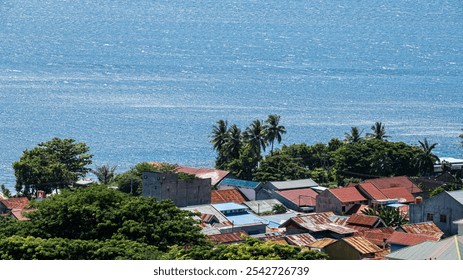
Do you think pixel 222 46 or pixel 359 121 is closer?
pixel 359 121

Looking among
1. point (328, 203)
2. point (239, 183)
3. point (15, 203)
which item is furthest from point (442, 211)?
point (15, 203)

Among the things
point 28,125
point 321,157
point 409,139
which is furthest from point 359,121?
point 321,157

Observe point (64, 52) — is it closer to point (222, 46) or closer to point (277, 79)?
point (222, 46)

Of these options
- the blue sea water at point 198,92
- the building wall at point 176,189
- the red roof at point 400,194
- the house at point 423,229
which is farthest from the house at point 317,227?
the blue sea water at point 198,92

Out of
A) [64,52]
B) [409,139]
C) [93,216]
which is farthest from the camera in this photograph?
[64,52]

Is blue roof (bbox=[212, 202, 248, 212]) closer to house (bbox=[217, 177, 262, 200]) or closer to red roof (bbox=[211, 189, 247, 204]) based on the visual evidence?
red roof (bbox=[211, 189, 247, 204])
